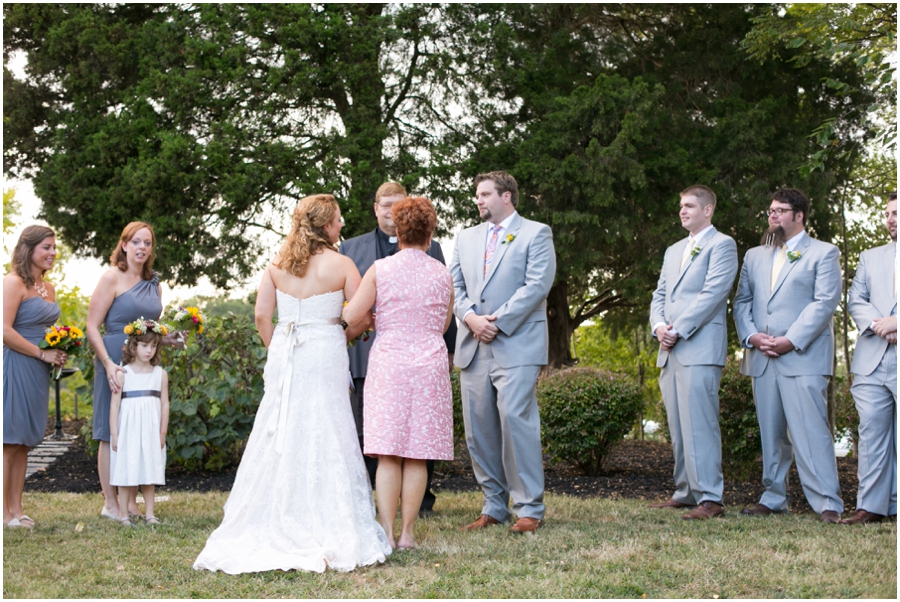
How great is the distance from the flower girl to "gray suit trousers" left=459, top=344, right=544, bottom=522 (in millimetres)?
2154

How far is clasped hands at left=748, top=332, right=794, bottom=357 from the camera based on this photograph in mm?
5840

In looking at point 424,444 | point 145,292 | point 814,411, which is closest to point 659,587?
point 424,444

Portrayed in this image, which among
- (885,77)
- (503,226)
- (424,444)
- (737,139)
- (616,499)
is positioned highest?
(737,139)

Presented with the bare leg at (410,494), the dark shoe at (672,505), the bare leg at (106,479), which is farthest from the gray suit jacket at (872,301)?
the bare leg at (106,479)

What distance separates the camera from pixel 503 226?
18.9 feet

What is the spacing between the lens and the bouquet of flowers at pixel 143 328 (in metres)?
5.77

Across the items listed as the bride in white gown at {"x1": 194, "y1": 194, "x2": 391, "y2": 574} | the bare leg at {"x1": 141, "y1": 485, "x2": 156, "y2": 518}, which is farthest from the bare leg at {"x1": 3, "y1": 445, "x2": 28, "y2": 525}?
the bride in white gown at {"x1": 194, "y1": 194, "x2": 391, "y2": 574}

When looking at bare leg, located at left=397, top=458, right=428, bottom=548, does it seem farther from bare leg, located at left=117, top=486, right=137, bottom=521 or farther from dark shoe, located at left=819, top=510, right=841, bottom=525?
dark shoe, located at left=819, top=510, right=841, bottom=525

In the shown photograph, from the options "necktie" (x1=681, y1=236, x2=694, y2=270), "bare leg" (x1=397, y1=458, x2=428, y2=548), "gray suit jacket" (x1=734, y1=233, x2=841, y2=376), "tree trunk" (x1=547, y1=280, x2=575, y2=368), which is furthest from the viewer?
"tree trunk" (x1=547, y1=280, x2=575, y2=368)

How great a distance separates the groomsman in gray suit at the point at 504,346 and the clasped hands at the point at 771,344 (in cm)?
159

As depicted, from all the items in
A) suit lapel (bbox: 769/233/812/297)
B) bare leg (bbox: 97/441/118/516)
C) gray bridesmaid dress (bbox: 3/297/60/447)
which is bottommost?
bare leg (bbox: 97/441/118/516)

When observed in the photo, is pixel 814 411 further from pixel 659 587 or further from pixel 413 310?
pixel 413 310

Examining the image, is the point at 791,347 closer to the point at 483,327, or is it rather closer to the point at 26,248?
the point at 483,327

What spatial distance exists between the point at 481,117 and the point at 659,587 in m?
10.5
